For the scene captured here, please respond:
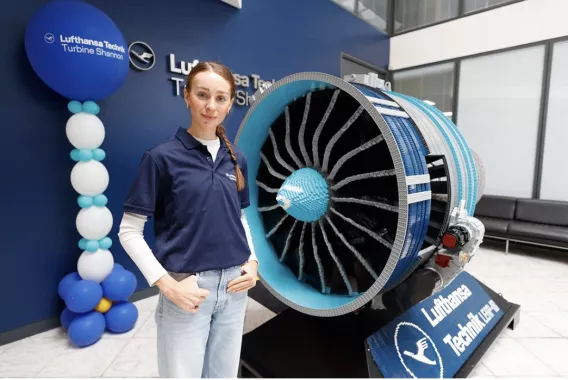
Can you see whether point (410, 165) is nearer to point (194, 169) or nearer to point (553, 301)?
point (194, 169)

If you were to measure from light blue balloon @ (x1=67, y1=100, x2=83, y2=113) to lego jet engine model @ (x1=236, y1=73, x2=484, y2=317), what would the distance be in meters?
1.14

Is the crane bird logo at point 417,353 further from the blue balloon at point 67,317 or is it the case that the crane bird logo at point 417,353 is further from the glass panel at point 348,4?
the glass panel at point 348,4

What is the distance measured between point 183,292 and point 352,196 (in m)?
1.05

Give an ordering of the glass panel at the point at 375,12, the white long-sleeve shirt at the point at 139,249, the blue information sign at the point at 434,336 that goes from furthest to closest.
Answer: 1. the glass panel at the point at 375,12
2. the blue information sign at the point at 434,336
3. the white long-sleeve shirt at the point at 139,249

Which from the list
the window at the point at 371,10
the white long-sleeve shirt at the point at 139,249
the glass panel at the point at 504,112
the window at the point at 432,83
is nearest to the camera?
the white long-sleeve shirt at the point at 139,249

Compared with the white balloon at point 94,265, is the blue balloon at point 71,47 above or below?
above

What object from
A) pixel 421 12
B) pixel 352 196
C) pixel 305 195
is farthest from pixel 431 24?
pixel 305 195

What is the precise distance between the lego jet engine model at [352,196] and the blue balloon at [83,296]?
3.82 ft

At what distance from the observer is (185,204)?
0.97 meters

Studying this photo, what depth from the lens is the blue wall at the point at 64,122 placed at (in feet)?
6.85

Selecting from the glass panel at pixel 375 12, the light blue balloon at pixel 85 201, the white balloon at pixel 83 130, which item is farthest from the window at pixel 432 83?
the light blue balloon at pixel 85 201

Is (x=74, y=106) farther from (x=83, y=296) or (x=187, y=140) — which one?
(x=187, y=140)

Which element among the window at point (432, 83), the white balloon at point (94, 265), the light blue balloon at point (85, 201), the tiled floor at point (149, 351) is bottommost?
the tiled floor at point (149, 351)

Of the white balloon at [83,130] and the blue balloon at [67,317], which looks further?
the blue balloon at [67,317]
